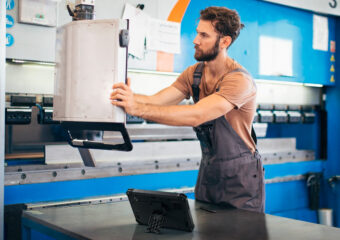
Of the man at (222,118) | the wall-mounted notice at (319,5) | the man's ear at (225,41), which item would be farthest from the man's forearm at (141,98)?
the wall-mounted notice at (319,5)

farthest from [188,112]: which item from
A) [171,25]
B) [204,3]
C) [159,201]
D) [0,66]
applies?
[204,3]

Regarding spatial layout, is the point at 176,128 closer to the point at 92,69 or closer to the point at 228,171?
the point at 228,171

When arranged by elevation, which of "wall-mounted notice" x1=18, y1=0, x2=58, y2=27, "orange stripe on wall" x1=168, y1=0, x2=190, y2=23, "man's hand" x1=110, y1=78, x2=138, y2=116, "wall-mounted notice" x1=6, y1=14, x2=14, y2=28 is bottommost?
"man's hand" x1=110, y1=78, x2=138, y2=116

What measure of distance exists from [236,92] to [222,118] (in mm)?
157

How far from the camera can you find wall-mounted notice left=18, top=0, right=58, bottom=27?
7.32ft

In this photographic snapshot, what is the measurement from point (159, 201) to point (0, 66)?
1.03 m

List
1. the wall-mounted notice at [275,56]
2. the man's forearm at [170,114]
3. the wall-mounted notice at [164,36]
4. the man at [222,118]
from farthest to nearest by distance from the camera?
the wall-mounted notice at [275,56], the wall-mounted notice at [164,36], the man at [222,118], the man's forearm at [170,114]

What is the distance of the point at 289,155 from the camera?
140 inches

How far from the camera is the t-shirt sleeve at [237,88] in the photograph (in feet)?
6.35

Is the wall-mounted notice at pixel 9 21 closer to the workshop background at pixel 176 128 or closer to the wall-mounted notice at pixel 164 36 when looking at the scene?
the workshop background at pixel 176 128

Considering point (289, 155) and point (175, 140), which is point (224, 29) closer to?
point (175, 140)

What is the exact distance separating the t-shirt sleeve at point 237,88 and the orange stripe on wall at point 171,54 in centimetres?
83

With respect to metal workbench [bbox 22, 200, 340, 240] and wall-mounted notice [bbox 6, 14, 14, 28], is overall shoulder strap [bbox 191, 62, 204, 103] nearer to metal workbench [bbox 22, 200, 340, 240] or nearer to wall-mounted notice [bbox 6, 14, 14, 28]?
metal workbench [bbox 22, 200, 340, 240]

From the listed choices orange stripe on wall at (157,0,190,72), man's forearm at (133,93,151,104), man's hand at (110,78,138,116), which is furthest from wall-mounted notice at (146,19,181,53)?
man's hand at (110,78,138,116)
